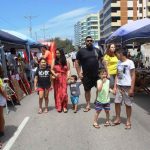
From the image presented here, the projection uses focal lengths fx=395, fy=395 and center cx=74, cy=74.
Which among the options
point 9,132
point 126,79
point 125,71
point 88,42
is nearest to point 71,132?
point 9,132

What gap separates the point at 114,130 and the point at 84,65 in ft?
10.2

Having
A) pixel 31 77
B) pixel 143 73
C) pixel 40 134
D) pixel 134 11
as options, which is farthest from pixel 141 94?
pixel 134 11

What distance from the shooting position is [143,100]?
44.0 feet

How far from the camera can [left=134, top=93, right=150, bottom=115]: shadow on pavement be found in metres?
12.0

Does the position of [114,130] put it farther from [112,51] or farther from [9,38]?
[9,38]

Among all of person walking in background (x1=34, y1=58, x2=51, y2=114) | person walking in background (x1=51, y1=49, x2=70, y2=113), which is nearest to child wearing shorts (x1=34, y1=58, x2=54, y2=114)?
person walking in background (x1=34, y1=58, x2=51, y2=114)

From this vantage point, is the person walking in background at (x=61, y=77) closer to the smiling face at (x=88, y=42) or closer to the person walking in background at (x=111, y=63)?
the smiling face at (x=88, y=42)

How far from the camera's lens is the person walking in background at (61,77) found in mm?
11141

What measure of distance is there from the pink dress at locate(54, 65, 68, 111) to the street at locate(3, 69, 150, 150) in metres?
0.29

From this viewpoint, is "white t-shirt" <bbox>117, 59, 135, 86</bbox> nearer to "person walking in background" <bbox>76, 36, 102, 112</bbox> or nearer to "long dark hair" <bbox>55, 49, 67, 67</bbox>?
"person walking in background" <bbox>76, 36, 102, 112</bbox>

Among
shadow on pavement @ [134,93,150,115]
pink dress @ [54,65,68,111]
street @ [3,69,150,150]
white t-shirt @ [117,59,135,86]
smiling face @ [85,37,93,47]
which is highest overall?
smiling face @ [85,37,93,47]

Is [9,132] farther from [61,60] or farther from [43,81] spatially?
[61,60]

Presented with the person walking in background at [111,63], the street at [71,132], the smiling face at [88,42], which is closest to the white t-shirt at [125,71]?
the street at [71,132]

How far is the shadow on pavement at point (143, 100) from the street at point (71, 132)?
391 millimetres
